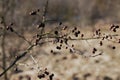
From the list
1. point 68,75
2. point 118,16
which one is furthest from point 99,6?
point 68,75

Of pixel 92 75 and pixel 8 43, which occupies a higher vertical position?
pixel 8 43

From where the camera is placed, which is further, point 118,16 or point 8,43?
point 118,16

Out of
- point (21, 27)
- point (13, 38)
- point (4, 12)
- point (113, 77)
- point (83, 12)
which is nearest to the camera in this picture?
point (4, 12)

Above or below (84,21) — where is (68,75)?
below

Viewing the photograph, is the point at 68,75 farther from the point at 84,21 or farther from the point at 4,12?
the point at 84,21

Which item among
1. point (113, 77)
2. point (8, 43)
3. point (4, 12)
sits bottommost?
point (113, 77)

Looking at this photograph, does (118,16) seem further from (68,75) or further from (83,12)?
(68,75)

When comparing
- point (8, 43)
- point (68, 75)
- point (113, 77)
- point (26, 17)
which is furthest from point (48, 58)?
point (26, 17)

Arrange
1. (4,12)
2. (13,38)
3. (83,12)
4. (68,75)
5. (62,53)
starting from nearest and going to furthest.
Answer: (4,12) → (13,38) → (68,75) → (62,53) → (83,12)

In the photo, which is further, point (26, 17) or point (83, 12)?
point (83, 12)
